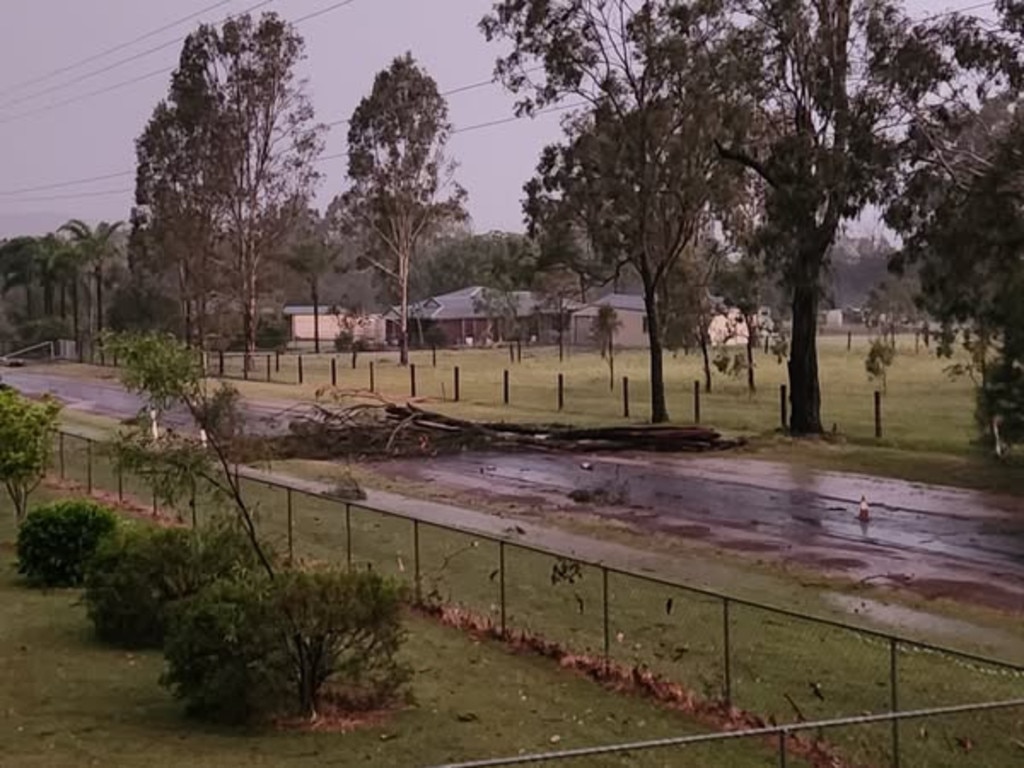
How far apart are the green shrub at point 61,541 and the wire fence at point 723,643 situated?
96.1 inches

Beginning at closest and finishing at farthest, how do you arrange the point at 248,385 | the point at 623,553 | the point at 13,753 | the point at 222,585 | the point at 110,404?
the point at 13,753
the point at 222,585
the point at 623,553
the point at 110,404
the point at 248,385

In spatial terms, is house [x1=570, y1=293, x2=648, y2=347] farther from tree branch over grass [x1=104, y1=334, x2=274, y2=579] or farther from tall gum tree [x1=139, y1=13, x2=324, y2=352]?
tree branch over grass [x1=104, y1=334, x2=274, y2=579]

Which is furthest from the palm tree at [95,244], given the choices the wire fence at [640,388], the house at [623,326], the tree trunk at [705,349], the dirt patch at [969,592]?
the dirt patch at [969,592]

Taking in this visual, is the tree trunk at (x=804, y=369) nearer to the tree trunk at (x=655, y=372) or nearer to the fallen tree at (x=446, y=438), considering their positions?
the fallen tree at (x=446, y=438)

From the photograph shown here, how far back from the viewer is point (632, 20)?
38812 mm

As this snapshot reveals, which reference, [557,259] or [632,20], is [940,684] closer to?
[632,20]

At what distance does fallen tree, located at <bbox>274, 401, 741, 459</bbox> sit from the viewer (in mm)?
33625

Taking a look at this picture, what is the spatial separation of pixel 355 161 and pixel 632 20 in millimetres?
44139

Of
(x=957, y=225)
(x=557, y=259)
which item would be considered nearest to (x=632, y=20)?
(x=557, y=259)

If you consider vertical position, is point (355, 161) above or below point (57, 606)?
above

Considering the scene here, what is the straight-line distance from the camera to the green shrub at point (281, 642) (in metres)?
10.6

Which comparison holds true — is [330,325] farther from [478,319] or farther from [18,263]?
[18,263]

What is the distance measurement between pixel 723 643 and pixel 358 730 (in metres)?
3.86

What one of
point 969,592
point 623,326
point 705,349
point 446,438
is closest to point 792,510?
point 969,592
